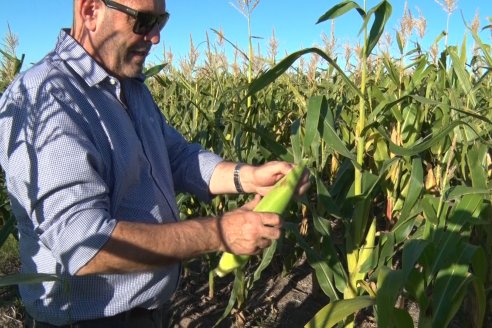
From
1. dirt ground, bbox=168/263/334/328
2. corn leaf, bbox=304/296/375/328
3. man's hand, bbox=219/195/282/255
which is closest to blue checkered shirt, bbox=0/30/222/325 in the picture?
man's hand, bbox=219/195/282/255

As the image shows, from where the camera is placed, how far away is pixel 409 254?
1.90m

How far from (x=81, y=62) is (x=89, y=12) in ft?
0.59

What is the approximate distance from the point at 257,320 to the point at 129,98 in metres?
1.89

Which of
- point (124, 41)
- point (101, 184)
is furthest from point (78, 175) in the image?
point (124, 41)

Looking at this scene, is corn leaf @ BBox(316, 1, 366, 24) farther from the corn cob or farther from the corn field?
the corn cob

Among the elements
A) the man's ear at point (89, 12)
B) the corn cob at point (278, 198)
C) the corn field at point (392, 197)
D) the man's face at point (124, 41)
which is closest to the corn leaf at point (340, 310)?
the corn field at point (392, 197)

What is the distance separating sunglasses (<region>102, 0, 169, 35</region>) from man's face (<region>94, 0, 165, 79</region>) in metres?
0.01

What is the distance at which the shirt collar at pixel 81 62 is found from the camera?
5.67ft

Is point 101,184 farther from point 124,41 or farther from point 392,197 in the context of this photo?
point 392,197

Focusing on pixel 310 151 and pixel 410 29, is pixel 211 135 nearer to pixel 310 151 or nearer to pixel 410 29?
pixel 310 151

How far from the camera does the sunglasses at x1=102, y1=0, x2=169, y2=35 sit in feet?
5.79

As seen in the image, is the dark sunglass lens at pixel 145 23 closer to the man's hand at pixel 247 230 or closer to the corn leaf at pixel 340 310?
the man's hand at pixel 247 230

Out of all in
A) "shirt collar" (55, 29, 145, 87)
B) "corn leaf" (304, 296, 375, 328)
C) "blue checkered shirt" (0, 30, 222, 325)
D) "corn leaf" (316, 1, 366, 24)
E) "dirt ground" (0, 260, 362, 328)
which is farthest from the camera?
"dirt ground" (0, 260, 362, 328)

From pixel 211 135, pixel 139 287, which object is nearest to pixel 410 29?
pixel 211 135
